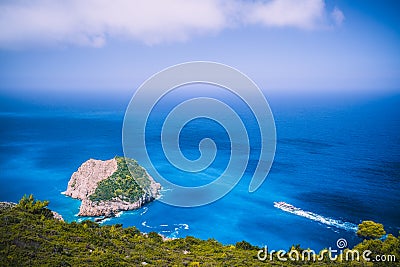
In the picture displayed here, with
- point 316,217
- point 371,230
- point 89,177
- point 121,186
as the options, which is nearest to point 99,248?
point 121,186

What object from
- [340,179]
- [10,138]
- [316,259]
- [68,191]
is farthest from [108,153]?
[316,259]

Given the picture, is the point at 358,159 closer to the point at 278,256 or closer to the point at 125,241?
the point at 278,256

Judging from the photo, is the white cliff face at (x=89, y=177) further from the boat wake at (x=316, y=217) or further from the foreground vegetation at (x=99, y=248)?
the boat wake at (x=316, y=217)

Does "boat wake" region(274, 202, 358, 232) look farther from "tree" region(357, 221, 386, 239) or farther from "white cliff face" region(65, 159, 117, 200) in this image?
"white cliff face" region(65, 159, 117, 200)

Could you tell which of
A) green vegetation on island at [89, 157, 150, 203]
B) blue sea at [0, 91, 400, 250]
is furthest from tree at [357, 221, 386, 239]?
green vegetation on island at [89, 157, 150, 203]

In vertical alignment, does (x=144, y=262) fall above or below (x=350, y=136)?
below

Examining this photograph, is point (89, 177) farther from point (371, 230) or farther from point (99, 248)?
point (371, 230)
